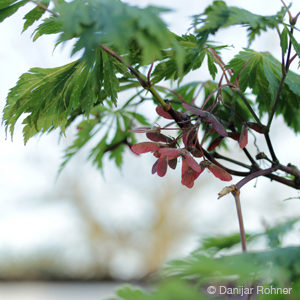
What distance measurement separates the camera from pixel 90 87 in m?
0.42

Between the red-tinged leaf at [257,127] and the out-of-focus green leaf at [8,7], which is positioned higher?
the out-of-focus green leaf at [8,7]

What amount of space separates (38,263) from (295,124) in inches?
127

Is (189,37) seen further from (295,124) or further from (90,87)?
(295,124)

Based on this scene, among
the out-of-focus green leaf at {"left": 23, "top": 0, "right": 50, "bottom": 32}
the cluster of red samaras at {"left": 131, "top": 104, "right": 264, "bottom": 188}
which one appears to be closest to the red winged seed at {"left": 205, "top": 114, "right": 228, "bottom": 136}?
the cluster of red samaras at {"left": 131, "top": 104, "right": 264, "bottom": 188}

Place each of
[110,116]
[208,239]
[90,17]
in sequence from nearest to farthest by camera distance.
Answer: [90,17] → [208,239] → [110,116]

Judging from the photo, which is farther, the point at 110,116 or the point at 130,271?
the point at 130,271

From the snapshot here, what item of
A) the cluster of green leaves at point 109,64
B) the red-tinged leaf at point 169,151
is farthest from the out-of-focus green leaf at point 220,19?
the red-tinged leaf at point 169,151

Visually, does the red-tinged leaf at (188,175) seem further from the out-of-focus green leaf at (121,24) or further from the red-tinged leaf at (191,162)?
the out-of-focus green leaf at (121,24)

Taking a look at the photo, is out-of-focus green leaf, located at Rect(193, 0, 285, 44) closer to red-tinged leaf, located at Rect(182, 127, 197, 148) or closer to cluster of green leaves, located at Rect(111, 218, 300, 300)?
red-tinged leaf, located at Rect(182, 127, 197, 148)

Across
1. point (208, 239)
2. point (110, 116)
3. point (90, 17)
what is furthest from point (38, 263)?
point (90, 17)

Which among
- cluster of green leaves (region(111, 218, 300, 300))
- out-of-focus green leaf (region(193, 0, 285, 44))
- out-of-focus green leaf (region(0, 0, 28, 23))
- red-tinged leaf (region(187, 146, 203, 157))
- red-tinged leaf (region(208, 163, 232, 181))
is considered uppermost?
out-of-focus green leaf (region(0, 0, 28, 23))

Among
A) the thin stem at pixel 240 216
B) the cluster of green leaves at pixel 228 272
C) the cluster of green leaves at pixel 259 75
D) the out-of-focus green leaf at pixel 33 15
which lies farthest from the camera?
the cluster of green leaves at pixel 259 75

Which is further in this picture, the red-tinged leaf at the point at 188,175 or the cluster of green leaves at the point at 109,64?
the red-tinged leaf at the point at 188,175

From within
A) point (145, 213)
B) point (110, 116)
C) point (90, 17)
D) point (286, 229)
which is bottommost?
point (286, 229)
